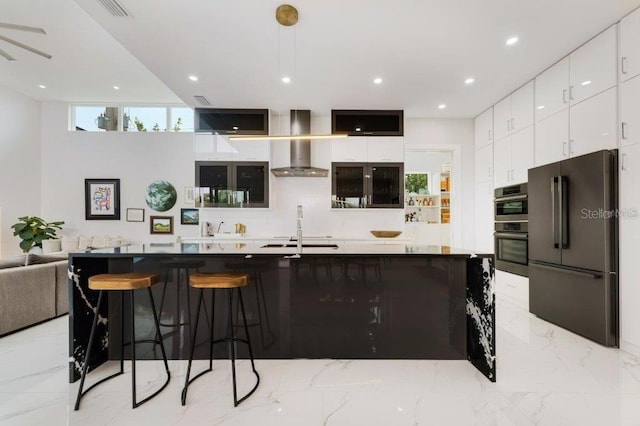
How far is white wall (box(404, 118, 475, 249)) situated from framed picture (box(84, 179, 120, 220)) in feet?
18.5

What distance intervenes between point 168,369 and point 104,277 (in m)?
0.85

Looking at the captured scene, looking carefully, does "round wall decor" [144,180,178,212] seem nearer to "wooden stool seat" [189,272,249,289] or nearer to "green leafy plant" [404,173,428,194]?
"wooden stool seat" [189,272,249,289]

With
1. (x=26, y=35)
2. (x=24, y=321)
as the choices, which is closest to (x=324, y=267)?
(x=24, y=321)

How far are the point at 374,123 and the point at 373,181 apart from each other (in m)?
0.94

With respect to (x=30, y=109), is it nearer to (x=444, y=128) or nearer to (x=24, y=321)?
(x=24, y=321)

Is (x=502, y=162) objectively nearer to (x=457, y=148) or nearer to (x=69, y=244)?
(x=457, y=148)

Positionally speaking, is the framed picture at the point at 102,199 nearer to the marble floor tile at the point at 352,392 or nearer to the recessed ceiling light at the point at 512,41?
the marble floor tile at the point at 352,392

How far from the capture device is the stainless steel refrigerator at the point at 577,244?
2764 millimetres

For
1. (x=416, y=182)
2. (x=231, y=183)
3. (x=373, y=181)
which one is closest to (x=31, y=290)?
(x=231, y=183)

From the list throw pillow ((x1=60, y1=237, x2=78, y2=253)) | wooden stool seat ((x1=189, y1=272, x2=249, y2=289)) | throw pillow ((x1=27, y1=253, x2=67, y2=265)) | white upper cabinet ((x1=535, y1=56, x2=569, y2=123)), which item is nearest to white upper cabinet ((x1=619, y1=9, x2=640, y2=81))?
white upper cabinet ((x1=535, y1=56, x2=569, y2=123))

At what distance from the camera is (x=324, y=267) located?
2527 mm

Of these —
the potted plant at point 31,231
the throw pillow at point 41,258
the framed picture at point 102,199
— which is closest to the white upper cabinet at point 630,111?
the throw pillow at point 41,258

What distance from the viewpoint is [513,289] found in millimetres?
4098

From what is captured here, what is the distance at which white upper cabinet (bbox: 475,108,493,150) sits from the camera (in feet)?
15.8
